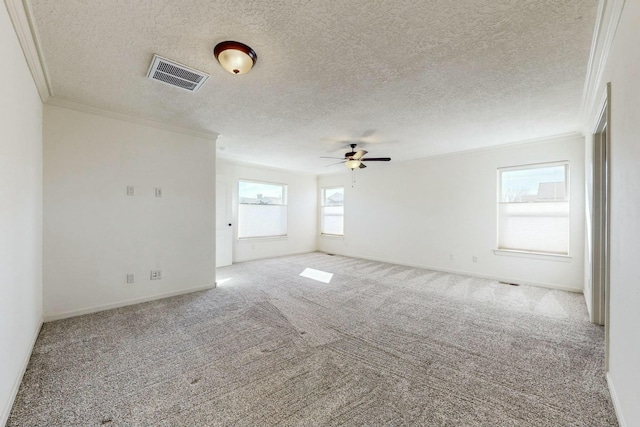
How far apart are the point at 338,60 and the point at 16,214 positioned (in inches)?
108

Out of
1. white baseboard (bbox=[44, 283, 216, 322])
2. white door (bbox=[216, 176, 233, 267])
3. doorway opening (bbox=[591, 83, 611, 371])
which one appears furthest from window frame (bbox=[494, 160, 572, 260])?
white door (bbox=[216, 176, 233, 267])

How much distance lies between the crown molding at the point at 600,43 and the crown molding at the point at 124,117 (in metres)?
4.34

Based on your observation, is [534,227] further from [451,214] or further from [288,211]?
[288,211]

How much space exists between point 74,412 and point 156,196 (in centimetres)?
270

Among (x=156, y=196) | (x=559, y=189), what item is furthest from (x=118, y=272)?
(x=559, y=189)

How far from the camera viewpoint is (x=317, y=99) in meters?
2.96

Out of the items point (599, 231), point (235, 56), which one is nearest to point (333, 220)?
point (599, 231)

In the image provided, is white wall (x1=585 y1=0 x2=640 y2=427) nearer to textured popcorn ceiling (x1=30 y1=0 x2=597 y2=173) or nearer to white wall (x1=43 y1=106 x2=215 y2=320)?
textured popcorn ceiling (x1=30 y1=0 x2=597 y2=173)

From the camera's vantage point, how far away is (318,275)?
521 cm

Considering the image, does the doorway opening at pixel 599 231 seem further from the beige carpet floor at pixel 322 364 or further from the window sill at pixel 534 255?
the window sill at pixel 534 255

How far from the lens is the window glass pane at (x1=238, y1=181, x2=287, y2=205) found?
6707 mm

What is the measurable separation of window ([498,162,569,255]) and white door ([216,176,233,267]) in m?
5.69

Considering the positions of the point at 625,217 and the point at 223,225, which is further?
the point at 223,225

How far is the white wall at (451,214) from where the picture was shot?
13.9 feet
